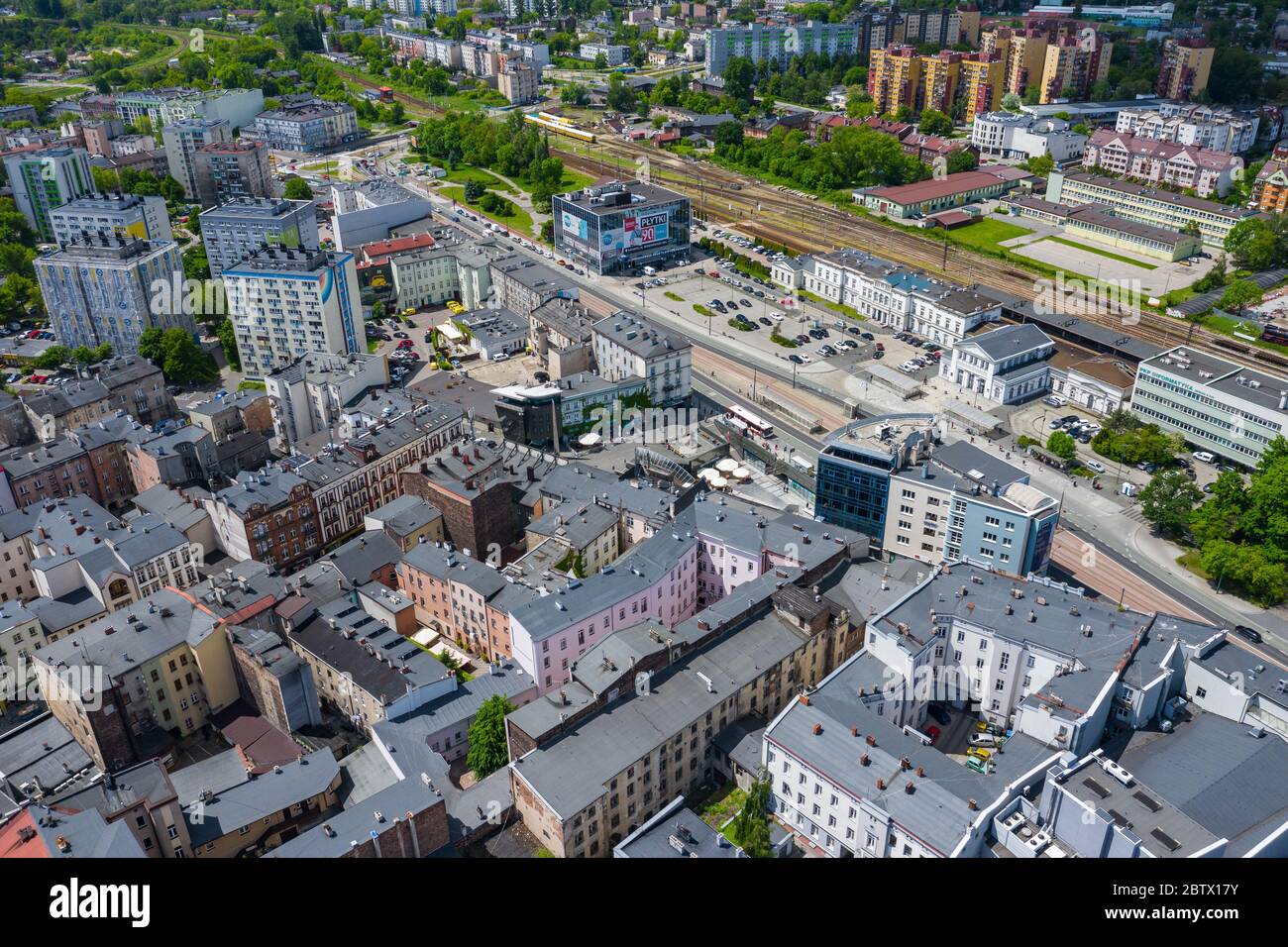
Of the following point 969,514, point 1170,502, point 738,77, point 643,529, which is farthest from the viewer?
point 738,77

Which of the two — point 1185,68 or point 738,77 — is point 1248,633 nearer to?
point 738,77

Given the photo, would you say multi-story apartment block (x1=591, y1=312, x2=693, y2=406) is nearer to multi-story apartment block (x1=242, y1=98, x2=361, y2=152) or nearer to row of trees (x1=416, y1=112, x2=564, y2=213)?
row of trees (x1=416, y1=112, x2=564, y2=213)

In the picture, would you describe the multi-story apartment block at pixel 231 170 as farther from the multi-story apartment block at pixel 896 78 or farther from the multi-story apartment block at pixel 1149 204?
the multi-story apartment block at pixel 1149 204

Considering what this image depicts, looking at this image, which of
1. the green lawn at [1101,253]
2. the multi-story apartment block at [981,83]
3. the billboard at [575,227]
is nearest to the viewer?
the green lawn at [1101,253]

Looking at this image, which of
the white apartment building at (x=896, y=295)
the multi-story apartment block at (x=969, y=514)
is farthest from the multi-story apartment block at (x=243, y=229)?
the multi-story apartment block at (x=969, y=514)

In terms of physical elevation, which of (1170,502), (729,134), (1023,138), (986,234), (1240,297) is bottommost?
(1170,502)

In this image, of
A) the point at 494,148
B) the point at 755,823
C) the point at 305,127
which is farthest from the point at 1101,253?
the point at 305,127
